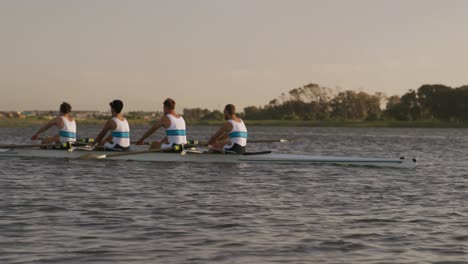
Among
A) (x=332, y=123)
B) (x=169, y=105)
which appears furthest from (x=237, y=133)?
(x=332, y=123)

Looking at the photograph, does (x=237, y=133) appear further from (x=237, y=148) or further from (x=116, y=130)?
(x=116, y=130)

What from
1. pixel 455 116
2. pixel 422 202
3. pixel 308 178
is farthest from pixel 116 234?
pixel 455 116

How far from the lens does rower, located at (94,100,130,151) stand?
2167 centimetres

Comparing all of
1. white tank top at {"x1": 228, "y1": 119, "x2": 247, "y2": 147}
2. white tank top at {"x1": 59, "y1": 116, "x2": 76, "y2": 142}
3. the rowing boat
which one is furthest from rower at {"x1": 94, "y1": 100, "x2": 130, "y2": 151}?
white tank top at {"x1": 228, "y1": 119, "x2": 247, "y2": 147}

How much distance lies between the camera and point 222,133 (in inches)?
845

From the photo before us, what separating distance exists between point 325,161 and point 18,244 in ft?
42.6

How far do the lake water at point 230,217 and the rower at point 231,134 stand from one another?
1403 mm

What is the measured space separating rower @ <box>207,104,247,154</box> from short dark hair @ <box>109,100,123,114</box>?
2899 mm

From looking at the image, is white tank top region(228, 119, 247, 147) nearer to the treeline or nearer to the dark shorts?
the dark shorts

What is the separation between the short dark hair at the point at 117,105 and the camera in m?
21.5

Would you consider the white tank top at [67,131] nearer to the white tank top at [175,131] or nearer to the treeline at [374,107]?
the white tank top at [175,131]

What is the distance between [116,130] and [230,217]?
1091 cm

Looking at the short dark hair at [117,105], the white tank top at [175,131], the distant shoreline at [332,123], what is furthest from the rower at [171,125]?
the distant shoreline at [332,123]

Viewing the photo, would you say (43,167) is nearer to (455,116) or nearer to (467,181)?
(467,181)
